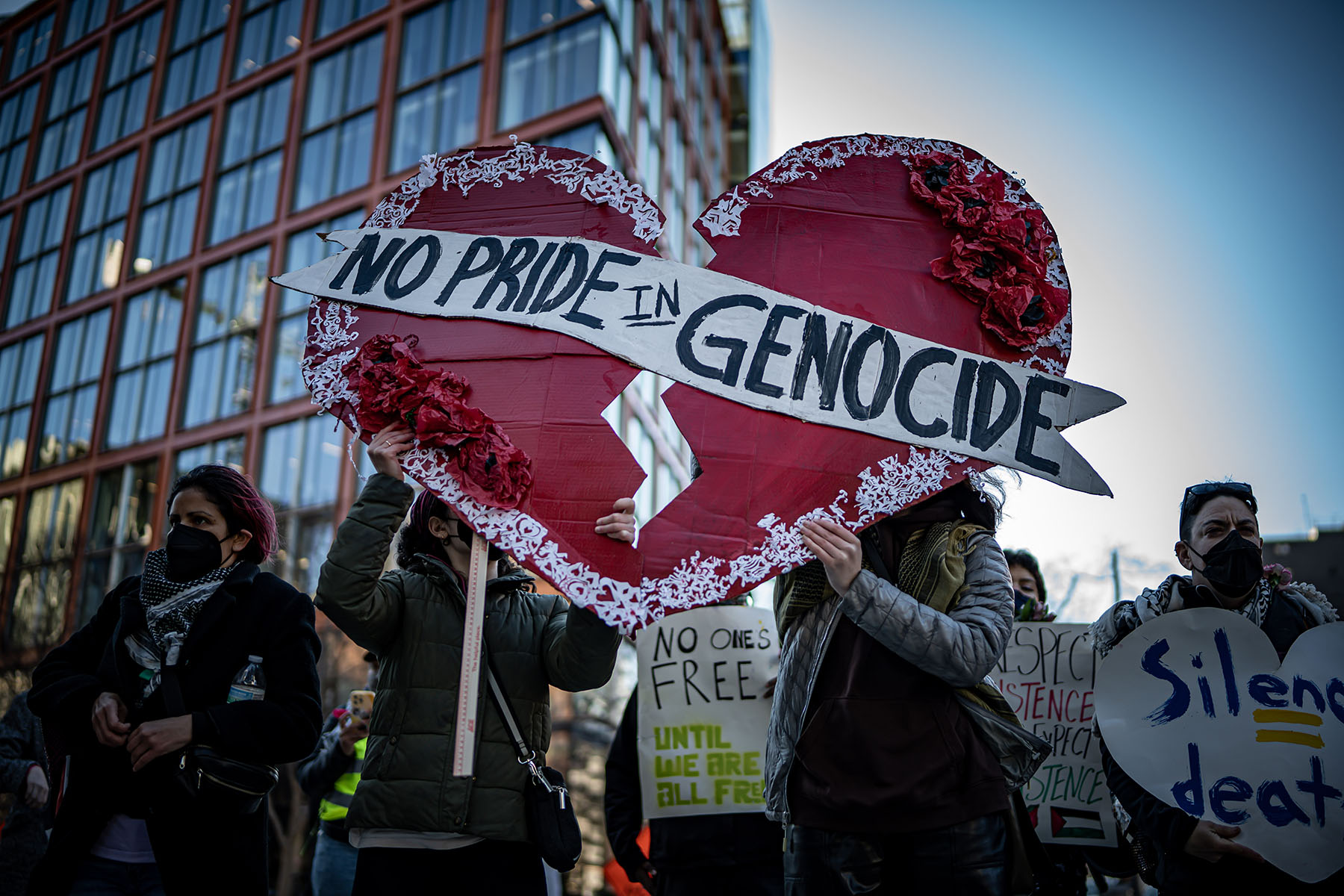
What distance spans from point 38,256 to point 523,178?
27.7 m

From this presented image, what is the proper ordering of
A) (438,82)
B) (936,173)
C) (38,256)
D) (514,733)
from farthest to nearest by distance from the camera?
(38,256)
(438,82)
(936,173)
(514,733)

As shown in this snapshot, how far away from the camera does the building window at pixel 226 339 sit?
21.9 metres

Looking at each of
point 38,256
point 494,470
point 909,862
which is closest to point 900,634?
point 909,862

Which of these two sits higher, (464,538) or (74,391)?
(74,391)

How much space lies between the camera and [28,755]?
4.38 m

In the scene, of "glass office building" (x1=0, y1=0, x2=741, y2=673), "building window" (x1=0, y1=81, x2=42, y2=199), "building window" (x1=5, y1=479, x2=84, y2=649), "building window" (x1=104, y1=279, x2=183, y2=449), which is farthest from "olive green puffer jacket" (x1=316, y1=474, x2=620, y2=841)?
"building window" (x1=0, y1=81, x2=42, y2=199)

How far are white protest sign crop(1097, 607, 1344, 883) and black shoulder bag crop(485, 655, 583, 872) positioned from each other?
4.72 ft

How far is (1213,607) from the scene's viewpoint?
2.68 m

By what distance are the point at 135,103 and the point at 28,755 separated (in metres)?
25.5

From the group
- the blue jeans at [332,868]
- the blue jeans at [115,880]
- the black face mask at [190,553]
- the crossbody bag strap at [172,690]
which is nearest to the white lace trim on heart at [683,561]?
the black face mask at [190,553]

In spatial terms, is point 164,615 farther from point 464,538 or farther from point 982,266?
point 982,266

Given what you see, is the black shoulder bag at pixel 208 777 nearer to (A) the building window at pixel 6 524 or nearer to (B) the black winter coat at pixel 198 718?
(B) the black winter coat at pixel 198 718

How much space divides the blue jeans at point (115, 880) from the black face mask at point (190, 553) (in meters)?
0.70

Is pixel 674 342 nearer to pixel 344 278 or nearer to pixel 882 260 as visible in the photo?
pixel 882 260
